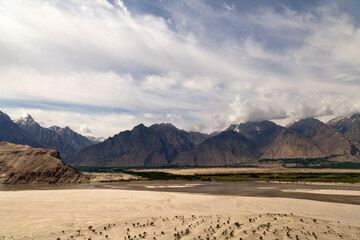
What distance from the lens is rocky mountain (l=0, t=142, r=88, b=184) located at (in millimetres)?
98794

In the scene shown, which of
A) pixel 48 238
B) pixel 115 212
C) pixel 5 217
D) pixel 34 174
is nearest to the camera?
pixel 48 238

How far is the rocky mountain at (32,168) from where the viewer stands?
324 ft

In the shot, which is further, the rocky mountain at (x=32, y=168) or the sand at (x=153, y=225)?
the rocky mountain at (x=32, y=168)

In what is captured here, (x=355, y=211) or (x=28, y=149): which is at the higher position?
(x=28, y=149)

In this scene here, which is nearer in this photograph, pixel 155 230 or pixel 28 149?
pixel 155 230

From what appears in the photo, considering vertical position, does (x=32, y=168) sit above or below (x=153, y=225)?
above

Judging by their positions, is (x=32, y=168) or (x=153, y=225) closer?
(x=153, y=225)

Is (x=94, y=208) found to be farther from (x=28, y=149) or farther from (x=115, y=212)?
(x=28, y=149)

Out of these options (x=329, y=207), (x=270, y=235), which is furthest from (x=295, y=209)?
(x=270, y=235)

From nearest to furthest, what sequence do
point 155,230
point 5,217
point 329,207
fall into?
point 155,230, point 5,217, point 329,207

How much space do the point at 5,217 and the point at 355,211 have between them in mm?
56780

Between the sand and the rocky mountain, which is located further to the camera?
the rocky mountain

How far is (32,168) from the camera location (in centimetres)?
10406

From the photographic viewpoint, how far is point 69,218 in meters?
31.2
